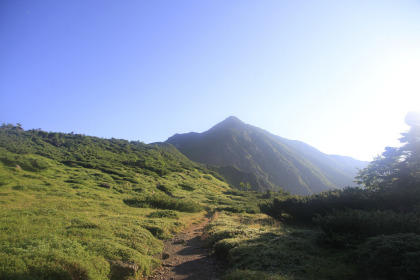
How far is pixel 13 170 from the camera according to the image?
28.9 metres

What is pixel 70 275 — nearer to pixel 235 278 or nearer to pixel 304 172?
pixel 235 278

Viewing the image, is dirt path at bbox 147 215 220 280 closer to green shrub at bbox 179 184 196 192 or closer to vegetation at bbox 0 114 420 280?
vegetation at bbox 0 114 420 280

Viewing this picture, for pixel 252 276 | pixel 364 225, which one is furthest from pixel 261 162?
pixel 252 276

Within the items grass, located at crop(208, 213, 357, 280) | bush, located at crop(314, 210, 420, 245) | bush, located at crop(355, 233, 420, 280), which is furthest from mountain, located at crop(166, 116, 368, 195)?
bush, located at crop(355, 233, 420, 280)

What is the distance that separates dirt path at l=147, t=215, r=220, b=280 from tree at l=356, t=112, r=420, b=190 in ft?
52.4

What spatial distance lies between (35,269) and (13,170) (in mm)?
30454

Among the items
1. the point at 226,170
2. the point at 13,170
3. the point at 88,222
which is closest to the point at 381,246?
the point at 88,222

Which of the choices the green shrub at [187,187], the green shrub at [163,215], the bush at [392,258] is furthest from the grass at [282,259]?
the green shrub at [187,187]

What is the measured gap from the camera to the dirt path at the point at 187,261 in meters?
9.24

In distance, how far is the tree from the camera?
1825cm

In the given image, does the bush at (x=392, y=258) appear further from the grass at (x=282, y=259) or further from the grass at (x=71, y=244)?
the grass at (x=71, y=244)

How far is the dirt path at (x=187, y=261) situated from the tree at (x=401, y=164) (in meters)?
16.0

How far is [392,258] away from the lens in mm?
7148

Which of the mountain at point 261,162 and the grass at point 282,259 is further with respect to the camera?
the mountain at point 261,162
